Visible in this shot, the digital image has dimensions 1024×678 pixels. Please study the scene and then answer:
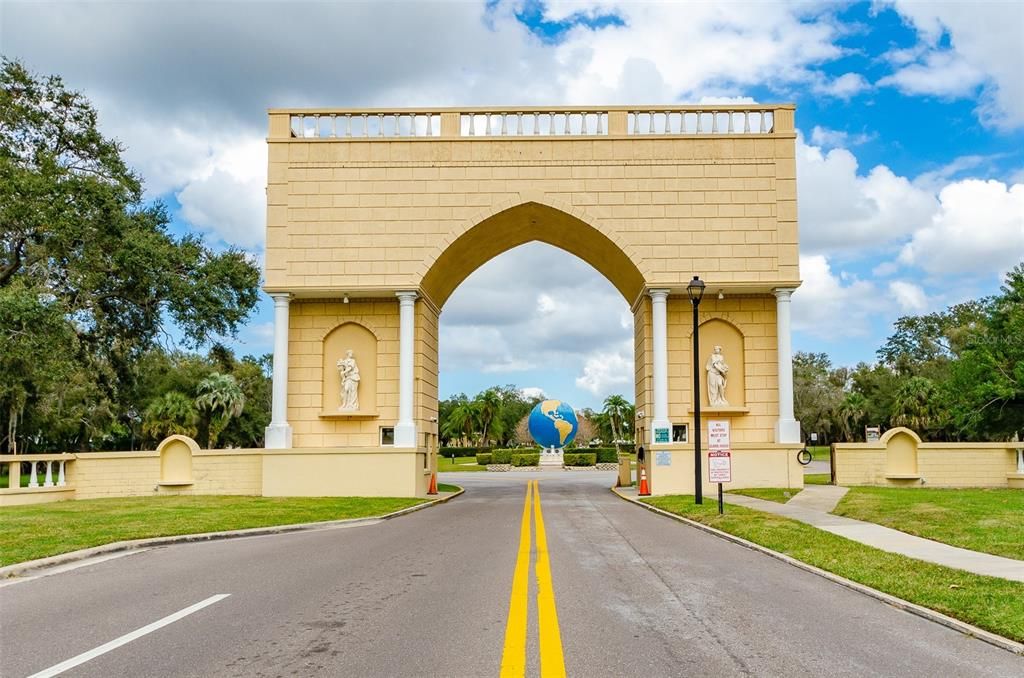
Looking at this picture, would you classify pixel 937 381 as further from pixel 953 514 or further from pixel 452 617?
pixel 452 617

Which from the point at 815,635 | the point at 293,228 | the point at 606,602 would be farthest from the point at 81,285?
the point at 815,635

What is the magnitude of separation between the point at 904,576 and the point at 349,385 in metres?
21.1

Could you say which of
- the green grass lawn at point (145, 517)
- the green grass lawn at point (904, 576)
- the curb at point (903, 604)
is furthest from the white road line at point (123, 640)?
the green grass lawn at point (904, 576)

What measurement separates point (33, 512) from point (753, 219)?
22.1 meters

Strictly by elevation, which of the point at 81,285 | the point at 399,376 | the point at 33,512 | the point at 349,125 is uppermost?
the point at 349,125

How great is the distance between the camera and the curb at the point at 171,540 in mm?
11630

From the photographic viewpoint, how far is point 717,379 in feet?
94.4

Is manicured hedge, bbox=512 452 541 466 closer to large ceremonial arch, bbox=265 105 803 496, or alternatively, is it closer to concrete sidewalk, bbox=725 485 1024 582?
large ceremonial arch, bbox=265 105 803 496

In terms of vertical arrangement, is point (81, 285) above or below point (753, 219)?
below

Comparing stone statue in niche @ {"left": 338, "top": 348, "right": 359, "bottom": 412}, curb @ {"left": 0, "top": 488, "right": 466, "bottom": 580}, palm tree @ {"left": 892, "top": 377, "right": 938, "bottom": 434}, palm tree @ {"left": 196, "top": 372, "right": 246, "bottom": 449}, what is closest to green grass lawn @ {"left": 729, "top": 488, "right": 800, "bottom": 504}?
curb @ {"left": 0, "top": 488, "right": 466, "bottom": 580}

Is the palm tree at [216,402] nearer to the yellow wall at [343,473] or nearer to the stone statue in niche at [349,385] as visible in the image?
the stone statue in niche at [349,385]

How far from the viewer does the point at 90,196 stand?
27.3 meters

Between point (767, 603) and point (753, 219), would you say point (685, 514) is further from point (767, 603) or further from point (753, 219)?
point (753, 219)

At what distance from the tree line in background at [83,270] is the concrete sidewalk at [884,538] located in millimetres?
19099
